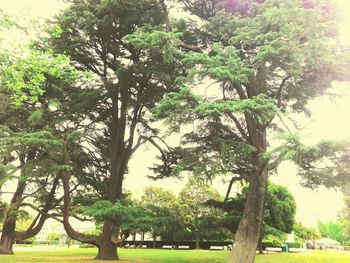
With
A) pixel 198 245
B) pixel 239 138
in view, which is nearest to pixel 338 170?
pixel 239 138

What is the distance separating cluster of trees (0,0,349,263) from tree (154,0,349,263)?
0.04 metres

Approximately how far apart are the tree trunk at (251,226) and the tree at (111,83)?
13.7ft

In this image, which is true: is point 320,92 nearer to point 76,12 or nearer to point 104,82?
point 104,82

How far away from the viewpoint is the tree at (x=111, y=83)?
13.9m

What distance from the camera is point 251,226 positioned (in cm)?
1234

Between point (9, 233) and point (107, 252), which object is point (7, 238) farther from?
point (107, 252)

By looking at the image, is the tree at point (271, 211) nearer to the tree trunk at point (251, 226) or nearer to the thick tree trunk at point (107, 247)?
the tree trunk at point (251, 226)

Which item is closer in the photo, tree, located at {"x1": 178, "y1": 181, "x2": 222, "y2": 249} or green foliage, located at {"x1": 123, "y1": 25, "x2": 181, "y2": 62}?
green foliage, located at {"x1": 123, "y1": 25, "x2": 181, "y2": 62}

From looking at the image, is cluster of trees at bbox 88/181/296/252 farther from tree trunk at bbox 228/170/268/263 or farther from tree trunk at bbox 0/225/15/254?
tree trunk at bbox 0/225/15/254

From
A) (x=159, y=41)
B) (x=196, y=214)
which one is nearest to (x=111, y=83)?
(x=159, y=41)

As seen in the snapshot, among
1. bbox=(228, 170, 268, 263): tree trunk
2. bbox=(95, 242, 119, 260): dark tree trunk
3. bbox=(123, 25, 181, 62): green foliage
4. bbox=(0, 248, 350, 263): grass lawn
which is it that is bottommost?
bbox=(0, 248, 350, 263): grass lawn

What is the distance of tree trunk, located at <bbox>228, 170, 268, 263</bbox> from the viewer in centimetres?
1204

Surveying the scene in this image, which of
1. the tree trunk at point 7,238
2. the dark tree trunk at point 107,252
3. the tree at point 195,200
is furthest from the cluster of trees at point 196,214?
the tree trunk at point 7,238

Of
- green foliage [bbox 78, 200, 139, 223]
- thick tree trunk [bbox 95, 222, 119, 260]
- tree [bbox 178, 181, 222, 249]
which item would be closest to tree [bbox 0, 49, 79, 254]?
green foliage [bbox 78, 200, 139, 223]
